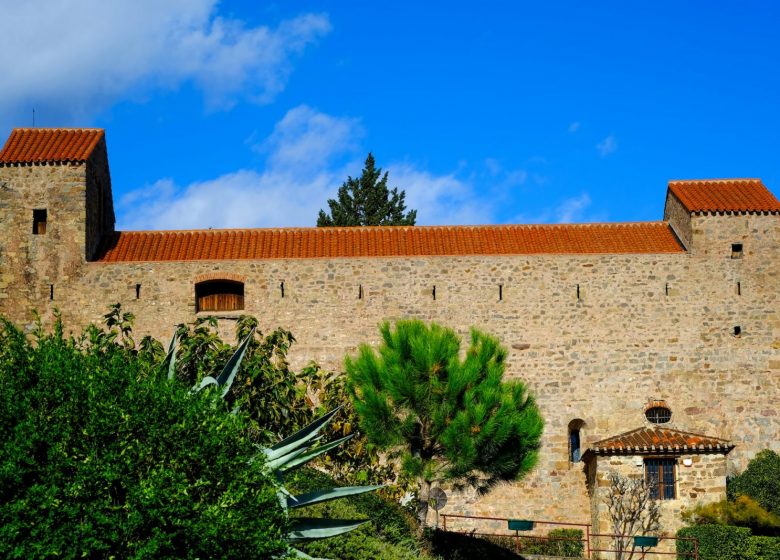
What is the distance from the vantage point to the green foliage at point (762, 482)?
25.4 meters

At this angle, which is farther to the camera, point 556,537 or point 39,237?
point 39,237

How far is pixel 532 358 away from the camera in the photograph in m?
27.5

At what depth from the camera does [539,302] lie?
27766mm

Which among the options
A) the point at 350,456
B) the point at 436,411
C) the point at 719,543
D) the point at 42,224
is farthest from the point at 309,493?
the point at 42,224

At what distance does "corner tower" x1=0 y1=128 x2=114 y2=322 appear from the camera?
27516 mm

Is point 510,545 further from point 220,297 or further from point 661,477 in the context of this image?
point 220,297

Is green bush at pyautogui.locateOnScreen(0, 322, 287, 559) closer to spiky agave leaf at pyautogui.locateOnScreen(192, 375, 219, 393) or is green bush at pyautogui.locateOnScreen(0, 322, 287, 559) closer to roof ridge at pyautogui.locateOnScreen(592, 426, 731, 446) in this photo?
spiky agave leaf at pyautogui.locateOnScreen(192, 375, 219, 393)

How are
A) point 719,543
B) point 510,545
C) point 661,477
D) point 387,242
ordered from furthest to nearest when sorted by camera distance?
point 387,242 → point 661,477 → point 510,545 → point 719,543

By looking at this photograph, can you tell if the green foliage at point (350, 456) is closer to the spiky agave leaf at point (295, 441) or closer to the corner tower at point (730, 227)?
the spiky agave leaf at point (295, 441)

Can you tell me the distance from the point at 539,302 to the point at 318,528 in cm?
1552

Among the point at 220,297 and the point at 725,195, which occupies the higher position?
the point at 725,195

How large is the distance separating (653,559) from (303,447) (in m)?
13.3

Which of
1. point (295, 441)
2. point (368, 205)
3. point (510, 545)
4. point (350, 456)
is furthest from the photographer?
point (368, 205)

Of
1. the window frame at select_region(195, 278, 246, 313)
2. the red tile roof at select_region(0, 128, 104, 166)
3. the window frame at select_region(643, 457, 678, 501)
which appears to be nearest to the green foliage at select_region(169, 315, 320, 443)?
the window frame at select_region(195, 278, 246, 313)
